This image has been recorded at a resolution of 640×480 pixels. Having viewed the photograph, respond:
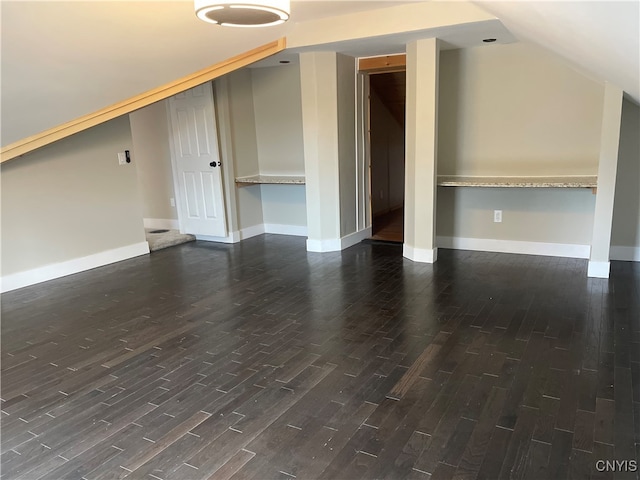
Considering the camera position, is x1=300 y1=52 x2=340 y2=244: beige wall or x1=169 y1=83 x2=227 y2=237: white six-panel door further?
x1=169 y1=83 x2=227 y2=237: white six-panel door

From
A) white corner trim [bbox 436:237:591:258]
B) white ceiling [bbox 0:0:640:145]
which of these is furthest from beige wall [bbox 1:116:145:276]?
white corner trim [bbox 436:237:591:258]

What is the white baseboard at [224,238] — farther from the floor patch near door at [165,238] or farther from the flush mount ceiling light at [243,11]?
the flush mount ceiling light at [243,11]

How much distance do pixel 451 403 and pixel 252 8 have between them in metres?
2.20

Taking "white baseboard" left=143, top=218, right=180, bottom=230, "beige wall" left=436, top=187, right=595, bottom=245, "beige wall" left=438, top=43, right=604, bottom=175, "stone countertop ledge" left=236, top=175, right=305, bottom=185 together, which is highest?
"beige wall" left=438, top=43, right=604, bottom=175

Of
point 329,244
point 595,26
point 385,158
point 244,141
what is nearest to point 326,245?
point 329,244

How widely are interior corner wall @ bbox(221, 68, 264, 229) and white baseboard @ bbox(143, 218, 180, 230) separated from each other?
41.1 inches

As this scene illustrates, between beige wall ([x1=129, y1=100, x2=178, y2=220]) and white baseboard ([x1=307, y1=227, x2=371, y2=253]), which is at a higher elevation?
beige wall ([x1=129, y1=100, x2=178, y2=220])

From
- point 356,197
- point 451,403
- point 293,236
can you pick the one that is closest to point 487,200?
point 356,197

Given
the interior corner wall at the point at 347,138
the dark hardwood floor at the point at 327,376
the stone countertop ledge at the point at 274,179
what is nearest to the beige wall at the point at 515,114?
the interior corner wall at the point at 347,138

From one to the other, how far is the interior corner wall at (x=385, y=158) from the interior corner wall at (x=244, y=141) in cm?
168

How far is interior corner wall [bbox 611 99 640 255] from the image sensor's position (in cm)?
414

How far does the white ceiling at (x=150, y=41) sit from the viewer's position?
2.03m

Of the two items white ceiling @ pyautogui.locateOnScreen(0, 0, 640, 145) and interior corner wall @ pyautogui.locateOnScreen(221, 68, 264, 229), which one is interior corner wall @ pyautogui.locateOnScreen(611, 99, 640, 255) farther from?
interior corner wall @ pyautogui.locateOnScreen(221, 68, 264, 229)

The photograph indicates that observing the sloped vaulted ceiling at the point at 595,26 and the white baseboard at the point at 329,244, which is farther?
the white baseboard at the point at 329,244
